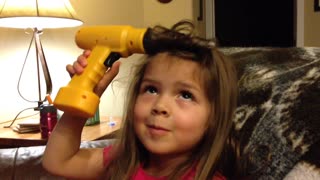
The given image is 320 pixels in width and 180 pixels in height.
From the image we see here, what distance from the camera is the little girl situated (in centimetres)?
82

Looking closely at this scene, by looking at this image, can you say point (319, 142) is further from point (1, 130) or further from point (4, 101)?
point (4, 101)

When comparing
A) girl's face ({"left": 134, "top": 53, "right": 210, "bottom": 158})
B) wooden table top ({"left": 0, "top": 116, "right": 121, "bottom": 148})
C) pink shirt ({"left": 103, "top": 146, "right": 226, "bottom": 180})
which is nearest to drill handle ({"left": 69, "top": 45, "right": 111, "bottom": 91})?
girl's face ({"left": 134, "top": 53, "right": 210, "bottom": 158})

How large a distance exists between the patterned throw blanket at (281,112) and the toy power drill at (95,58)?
0.26m

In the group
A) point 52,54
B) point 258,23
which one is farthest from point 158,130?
point 258,23

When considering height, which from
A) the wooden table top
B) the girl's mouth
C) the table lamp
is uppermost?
the table lamp

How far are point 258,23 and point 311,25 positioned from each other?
0.42m

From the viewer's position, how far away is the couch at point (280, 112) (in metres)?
0.76

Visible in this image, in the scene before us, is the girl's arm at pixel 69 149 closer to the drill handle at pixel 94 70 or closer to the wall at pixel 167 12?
the drill handle at pixel 94 70

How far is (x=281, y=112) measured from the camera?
807 millimetres

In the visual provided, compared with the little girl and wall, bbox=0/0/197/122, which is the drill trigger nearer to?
the little girl

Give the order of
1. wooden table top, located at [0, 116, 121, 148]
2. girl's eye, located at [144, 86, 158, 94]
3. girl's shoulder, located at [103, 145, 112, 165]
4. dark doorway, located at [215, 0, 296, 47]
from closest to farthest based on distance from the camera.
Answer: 1. girl's eye, located at [144, 86, 158, 94]
2. girl's shoulder, located at [103, 145, 112, 165]
3. wooden table top, located at [0, 116, 121, 148]
4. dark doorway, located at [215, 0, 296, 47]

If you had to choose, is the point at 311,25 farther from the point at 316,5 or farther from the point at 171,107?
the point at 171,107

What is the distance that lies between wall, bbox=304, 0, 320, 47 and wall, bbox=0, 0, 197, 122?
31.9 inches

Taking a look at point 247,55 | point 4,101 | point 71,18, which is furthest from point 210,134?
point 4,101
